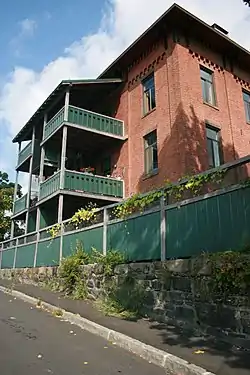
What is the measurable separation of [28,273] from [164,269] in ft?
33.7

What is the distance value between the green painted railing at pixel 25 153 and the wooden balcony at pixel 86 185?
599 centimetres

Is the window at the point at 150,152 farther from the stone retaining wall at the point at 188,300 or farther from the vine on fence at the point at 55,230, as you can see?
the stone retaining wall at the point at 188,300

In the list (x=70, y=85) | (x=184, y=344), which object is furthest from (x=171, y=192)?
(x=70, y=85)

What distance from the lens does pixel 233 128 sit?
17.5 meters

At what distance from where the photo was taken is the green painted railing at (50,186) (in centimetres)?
Result: 1715

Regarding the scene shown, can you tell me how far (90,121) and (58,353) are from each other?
14.1 metres

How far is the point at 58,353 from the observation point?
5.58m

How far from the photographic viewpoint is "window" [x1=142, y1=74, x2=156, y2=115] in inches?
689

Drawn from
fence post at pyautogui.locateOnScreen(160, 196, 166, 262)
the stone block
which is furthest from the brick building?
the stone block

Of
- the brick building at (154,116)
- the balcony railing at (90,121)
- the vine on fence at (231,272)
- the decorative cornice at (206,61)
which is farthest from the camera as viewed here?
the balcony railing at (90,121)

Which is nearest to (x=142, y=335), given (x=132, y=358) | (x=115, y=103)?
(x=132, y=358)

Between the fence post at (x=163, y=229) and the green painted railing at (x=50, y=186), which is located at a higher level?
the green painted railing at (x=50, y=186)

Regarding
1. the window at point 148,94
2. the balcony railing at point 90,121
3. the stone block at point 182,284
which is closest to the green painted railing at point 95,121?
the balcony railing at point 90,121

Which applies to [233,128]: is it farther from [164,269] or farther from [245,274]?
[245,274]
